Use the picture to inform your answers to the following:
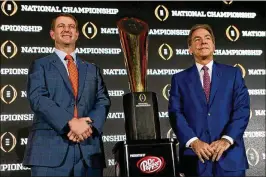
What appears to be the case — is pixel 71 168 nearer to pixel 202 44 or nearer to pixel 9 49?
pixel 202 44

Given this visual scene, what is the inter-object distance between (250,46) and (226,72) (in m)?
1.36

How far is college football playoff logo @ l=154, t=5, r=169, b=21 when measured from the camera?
3.46 m

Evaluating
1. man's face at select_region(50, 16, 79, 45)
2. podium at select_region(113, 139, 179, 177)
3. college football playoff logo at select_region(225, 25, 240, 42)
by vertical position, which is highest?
college football playoff logo at select_region(225, 25, 240, 42)

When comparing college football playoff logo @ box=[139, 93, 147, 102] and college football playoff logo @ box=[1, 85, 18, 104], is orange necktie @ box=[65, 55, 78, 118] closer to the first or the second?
college football playoff logo @ box=[139, 93, 147, 102]

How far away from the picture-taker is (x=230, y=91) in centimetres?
227

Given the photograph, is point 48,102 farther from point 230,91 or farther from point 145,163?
point 230,91

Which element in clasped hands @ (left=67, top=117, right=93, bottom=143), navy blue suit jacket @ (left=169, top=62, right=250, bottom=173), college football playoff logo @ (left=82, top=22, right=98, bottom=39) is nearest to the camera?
clasped hands @ (left=67, top=117, right=93, bottom=143)

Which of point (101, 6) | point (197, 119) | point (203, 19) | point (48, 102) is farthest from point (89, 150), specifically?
point (203, 19)

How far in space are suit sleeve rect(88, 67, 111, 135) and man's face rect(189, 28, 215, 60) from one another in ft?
1.96

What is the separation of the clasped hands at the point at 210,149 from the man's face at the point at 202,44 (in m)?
0.54

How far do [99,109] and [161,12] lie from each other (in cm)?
151

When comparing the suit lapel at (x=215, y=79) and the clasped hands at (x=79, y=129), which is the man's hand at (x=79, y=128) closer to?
the clasped hands at (x=79, y=129)

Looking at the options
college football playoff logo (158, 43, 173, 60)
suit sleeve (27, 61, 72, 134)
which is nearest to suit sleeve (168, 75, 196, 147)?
suit sleeve (27, 61, 72, 134)

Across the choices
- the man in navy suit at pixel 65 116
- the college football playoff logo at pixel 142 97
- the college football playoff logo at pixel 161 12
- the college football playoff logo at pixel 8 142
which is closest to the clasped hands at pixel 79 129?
the man in navy suit at pixel 65 116
